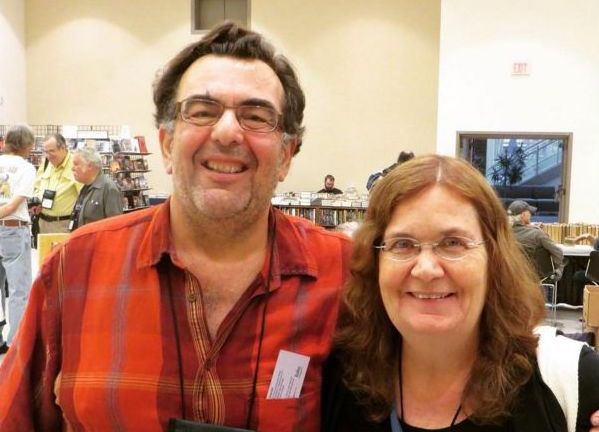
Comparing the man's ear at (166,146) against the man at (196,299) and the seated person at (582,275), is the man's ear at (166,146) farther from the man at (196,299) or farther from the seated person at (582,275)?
the seated person at (582,275)

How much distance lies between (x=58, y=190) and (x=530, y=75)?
6867 millimetres

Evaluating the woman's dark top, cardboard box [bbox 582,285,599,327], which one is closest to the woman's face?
the woman's dark top

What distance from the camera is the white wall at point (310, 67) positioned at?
1149cm

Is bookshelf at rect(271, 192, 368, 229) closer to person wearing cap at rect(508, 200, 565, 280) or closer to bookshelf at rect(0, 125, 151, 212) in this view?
person wearing cap at rect(508, 200, 565, 280)

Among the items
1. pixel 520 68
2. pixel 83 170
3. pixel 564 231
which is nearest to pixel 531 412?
pixel 83 170

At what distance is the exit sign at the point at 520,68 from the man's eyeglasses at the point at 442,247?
27.3ft

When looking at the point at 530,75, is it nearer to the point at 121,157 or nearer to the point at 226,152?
the point at 121,157

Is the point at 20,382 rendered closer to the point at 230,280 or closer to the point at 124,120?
the point at 230,280

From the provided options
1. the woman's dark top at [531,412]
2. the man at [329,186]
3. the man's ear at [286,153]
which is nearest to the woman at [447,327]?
the woman's dark top at [531,412]

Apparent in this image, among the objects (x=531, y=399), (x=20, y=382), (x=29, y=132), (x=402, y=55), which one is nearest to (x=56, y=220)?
(x=29, y=132)

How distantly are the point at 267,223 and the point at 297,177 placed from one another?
10.4m

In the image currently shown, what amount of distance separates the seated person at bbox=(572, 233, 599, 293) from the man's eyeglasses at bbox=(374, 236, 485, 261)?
18.8ft

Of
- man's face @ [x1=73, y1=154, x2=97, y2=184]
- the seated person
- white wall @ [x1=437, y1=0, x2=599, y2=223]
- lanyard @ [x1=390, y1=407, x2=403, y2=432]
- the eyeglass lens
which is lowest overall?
the seated person

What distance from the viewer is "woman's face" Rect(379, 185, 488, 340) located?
4.30ft
